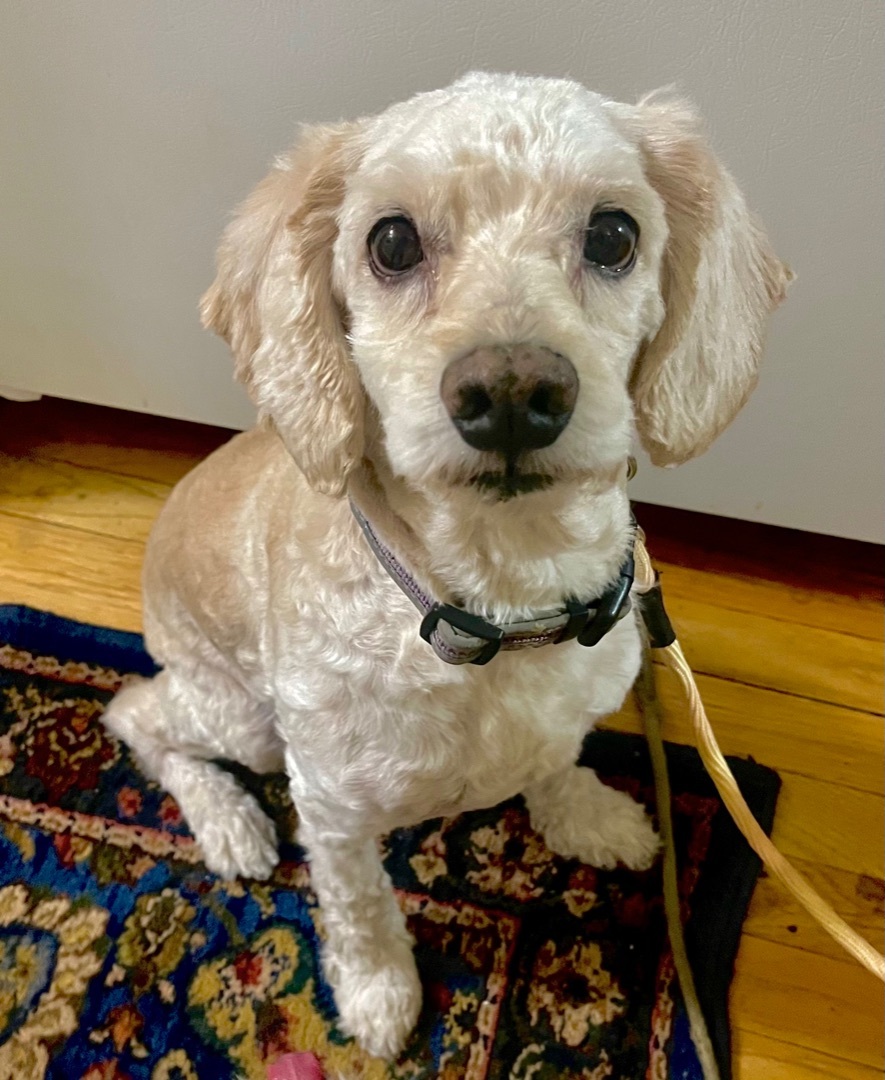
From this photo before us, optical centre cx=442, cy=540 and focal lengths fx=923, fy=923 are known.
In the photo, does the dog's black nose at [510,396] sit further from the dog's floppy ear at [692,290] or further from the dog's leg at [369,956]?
the dog's leg at [369,956]

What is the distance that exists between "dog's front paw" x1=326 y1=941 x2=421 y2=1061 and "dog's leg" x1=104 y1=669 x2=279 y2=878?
23 cm

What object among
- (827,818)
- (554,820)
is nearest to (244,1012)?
(554,820)

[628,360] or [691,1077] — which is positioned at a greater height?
[628,360]

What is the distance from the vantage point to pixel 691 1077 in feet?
3.80

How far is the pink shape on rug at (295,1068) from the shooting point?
3.84 feet

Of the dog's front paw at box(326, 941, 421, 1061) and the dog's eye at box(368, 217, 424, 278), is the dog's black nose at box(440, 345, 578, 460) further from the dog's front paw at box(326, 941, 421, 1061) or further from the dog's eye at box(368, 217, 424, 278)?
the dog's front paw at box(326, 941, 421, 1061)

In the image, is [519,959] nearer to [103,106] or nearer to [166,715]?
[166,715]

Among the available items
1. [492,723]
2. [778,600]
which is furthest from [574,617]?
[778,600]

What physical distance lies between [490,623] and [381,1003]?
65cm

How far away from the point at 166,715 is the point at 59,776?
25 centimetres

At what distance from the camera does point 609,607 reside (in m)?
A: 0.83

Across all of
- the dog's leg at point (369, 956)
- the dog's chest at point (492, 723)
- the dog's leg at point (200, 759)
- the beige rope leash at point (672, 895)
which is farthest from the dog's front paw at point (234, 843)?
the beige rope leash at point (672, 895)

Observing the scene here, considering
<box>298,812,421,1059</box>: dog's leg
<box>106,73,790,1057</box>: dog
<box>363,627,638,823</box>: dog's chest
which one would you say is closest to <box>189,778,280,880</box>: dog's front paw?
<box>298,812,421,1059</box>: dog's leg

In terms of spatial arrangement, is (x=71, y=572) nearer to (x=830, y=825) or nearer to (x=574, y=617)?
(x=574, y=617)
